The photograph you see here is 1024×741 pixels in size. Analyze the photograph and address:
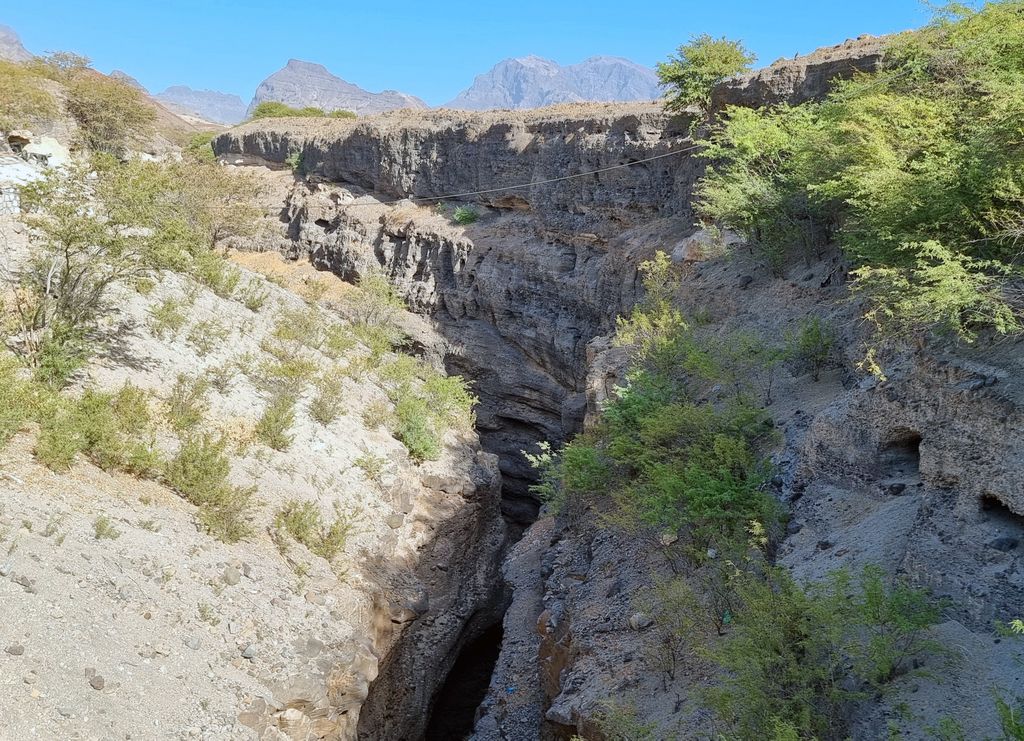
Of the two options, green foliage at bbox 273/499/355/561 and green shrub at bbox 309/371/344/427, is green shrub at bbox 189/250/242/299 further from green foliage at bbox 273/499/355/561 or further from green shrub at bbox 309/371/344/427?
green foliage at bbox 273/499/355/561

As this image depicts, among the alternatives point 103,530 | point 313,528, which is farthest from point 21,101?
point 103,530

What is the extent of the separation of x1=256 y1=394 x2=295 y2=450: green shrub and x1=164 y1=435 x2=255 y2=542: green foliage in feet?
4.90

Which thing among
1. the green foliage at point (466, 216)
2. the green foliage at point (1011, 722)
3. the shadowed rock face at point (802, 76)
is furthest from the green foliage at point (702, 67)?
the green foliage at point (1011, 722)

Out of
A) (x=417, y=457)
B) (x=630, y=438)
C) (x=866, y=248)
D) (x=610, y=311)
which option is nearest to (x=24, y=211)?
(x=417, y=457)

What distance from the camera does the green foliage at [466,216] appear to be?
25891 millimetres

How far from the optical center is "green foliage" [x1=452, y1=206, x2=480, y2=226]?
25891mm

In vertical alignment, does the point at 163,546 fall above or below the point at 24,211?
below

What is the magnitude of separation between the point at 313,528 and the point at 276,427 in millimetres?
1904

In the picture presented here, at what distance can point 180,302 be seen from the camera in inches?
508

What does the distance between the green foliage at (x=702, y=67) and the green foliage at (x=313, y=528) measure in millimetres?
14689

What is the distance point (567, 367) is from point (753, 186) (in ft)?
31.1

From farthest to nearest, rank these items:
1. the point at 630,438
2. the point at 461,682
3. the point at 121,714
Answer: the point at 461,682 < the point at 630,438 < the point at 121,714

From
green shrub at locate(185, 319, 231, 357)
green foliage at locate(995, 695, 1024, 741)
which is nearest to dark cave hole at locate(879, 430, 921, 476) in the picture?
green foliage at locate(995, 695, 1024, 741)

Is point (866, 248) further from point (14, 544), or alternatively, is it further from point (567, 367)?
point (567, 367)
